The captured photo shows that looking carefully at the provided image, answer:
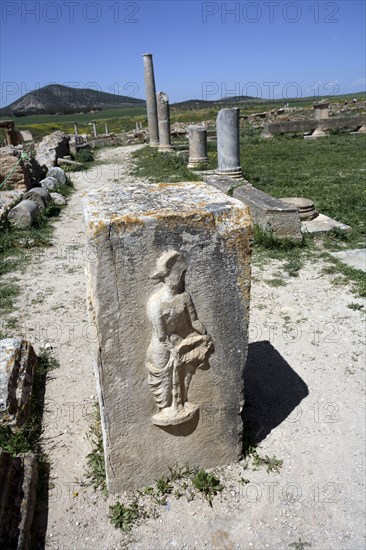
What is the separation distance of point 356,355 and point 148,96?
19.8m

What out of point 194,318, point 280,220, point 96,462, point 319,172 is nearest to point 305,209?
point 280,220

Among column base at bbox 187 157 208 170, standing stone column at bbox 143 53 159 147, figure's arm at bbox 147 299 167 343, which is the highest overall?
standing stone column at bbox 143 53 159 147

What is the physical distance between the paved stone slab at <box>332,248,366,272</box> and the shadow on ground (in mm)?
2487

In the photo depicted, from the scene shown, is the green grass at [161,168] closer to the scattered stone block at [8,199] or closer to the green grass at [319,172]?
the green grass at [319,172]

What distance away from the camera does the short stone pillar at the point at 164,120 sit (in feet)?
65.0

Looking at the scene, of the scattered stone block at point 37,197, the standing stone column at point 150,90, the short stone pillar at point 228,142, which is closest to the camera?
the scattered stone block at point 37,197

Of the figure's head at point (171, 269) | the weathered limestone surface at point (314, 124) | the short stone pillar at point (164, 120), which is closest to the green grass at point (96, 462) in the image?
the figure's head at point (171, 269)

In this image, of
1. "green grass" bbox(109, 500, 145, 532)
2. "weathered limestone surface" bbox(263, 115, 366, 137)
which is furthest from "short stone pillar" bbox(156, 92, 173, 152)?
"green grass" bbox(109, 500, 145, 532)

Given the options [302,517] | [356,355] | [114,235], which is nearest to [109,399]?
[114,235]

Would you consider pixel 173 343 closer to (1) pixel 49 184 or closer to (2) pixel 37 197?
(2) pixel 37 197

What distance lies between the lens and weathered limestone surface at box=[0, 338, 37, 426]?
334cm

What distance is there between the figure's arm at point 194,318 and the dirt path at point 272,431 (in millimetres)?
1181

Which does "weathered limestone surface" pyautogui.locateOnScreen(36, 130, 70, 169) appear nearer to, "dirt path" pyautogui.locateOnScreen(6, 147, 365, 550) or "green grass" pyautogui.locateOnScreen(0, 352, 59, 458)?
"dirt path" pyautogui.locateOnScreen(6, 147, 365, 550)

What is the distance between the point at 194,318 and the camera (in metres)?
2.64
